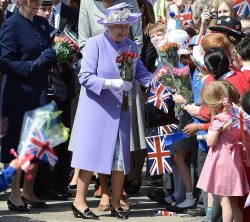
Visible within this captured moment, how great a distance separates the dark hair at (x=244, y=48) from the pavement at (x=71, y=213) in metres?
1.56

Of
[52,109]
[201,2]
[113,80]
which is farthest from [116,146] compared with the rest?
[52,109]

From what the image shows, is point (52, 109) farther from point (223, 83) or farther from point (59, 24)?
point (59, 24)

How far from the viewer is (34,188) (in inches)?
376

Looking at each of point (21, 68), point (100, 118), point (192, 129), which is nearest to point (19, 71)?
point (21, 68)

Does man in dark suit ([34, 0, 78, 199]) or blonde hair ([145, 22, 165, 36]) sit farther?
blonde hair ([145, 22, 165, 36])

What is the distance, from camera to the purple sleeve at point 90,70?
823 cm

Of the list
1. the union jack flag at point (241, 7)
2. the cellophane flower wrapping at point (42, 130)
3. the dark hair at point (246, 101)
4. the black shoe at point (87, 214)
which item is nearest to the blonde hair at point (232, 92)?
the dark hair at point (246, 101)

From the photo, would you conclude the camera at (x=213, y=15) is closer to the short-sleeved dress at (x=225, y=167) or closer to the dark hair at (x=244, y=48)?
the dark hair at (x=244, y=48)

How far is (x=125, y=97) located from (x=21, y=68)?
0.97 meters

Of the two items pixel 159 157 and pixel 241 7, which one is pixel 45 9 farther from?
pixel 241 7

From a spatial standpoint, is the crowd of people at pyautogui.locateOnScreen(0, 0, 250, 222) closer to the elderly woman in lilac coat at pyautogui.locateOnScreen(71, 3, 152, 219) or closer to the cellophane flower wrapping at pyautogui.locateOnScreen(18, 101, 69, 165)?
the elderly woman in lilac coat at pyautogui.locateOnScreen(71, 3, 152, 219)

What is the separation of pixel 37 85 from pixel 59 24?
4.40 feet

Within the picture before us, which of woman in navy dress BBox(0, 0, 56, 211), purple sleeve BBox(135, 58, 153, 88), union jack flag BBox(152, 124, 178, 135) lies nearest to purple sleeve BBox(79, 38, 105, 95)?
woman in navy dress BBox(0, 0, 56, 211)

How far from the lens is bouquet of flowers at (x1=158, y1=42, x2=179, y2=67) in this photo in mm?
8469
